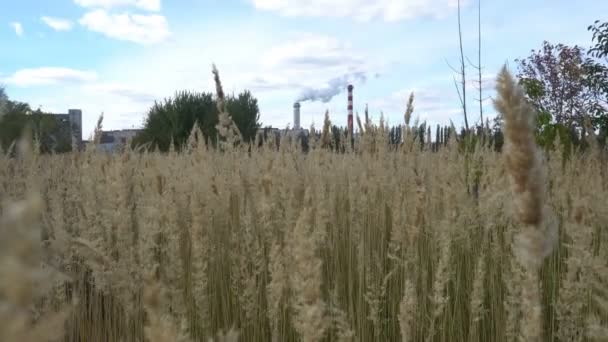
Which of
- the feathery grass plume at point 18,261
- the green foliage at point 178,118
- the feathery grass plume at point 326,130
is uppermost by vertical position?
the green foliage at point 178,118

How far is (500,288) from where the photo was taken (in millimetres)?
2145

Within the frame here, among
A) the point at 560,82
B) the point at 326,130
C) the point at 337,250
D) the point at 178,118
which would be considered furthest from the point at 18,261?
the point at 178,118

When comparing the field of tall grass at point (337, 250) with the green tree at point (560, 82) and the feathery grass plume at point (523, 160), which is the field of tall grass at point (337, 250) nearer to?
the feathery grass plume at point (523, 160)

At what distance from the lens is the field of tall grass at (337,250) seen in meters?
0.88

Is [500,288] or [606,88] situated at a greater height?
[606,88]

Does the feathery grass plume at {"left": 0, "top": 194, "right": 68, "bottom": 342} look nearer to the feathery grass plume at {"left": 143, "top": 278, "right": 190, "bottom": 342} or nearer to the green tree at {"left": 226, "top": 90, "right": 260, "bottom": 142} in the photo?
the feathery grass plume at {"left": 143, "top": 278, "right": 190, "bottom": 342}

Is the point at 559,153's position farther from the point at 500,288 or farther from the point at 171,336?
the point at 171,336

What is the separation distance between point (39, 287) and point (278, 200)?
2.03 m

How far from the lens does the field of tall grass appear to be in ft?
2.89

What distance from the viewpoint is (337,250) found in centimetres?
222

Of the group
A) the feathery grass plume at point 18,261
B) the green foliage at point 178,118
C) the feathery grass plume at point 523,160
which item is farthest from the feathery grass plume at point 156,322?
the green foliage at point 178,118

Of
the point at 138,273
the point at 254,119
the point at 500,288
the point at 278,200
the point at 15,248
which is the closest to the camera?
the point at 15,248

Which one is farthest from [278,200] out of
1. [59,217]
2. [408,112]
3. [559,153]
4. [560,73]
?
[560,73]

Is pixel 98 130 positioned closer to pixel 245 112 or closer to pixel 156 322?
pixel 156 322
